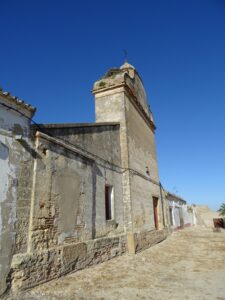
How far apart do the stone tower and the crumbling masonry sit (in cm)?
4

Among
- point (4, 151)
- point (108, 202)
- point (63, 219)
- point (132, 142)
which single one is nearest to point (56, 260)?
point (63, 219)

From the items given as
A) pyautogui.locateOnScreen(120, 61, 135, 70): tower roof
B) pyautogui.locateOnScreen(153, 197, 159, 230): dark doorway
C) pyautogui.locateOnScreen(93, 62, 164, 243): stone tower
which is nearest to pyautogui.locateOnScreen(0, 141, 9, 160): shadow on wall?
pyautogui.locateOnScreen(93, 62, 164, 243): stone tower

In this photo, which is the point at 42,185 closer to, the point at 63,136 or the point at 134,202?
the point at 63,136

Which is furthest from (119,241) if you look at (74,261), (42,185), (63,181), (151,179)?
(151,179)

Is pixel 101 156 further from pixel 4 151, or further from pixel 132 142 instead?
pixel 4 151

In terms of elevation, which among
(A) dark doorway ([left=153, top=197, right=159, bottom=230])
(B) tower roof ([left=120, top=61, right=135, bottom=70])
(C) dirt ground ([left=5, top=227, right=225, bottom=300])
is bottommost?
(C) dirt ground ([left=5, top=227, right=225, bottom=300])

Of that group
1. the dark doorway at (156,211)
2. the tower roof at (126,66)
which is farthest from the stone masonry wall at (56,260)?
the tower roof at (126,66)

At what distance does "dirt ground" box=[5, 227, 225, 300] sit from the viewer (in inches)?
165

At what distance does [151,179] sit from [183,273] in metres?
6.78

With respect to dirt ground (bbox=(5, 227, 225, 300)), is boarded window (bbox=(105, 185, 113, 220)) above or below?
above

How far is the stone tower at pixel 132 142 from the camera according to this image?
9.15m

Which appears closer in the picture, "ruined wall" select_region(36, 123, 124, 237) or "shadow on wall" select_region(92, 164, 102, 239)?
"ruined wall" select_region(36, 123, 124, 237)

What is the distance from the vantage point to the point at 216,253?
8.45 metres

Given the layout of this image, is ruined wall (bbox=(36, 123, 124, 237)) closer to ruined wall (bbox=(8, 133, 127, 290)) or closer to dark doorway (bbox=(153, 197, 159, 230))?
ruined wall (bbox=(8, 133, 127, 290))
